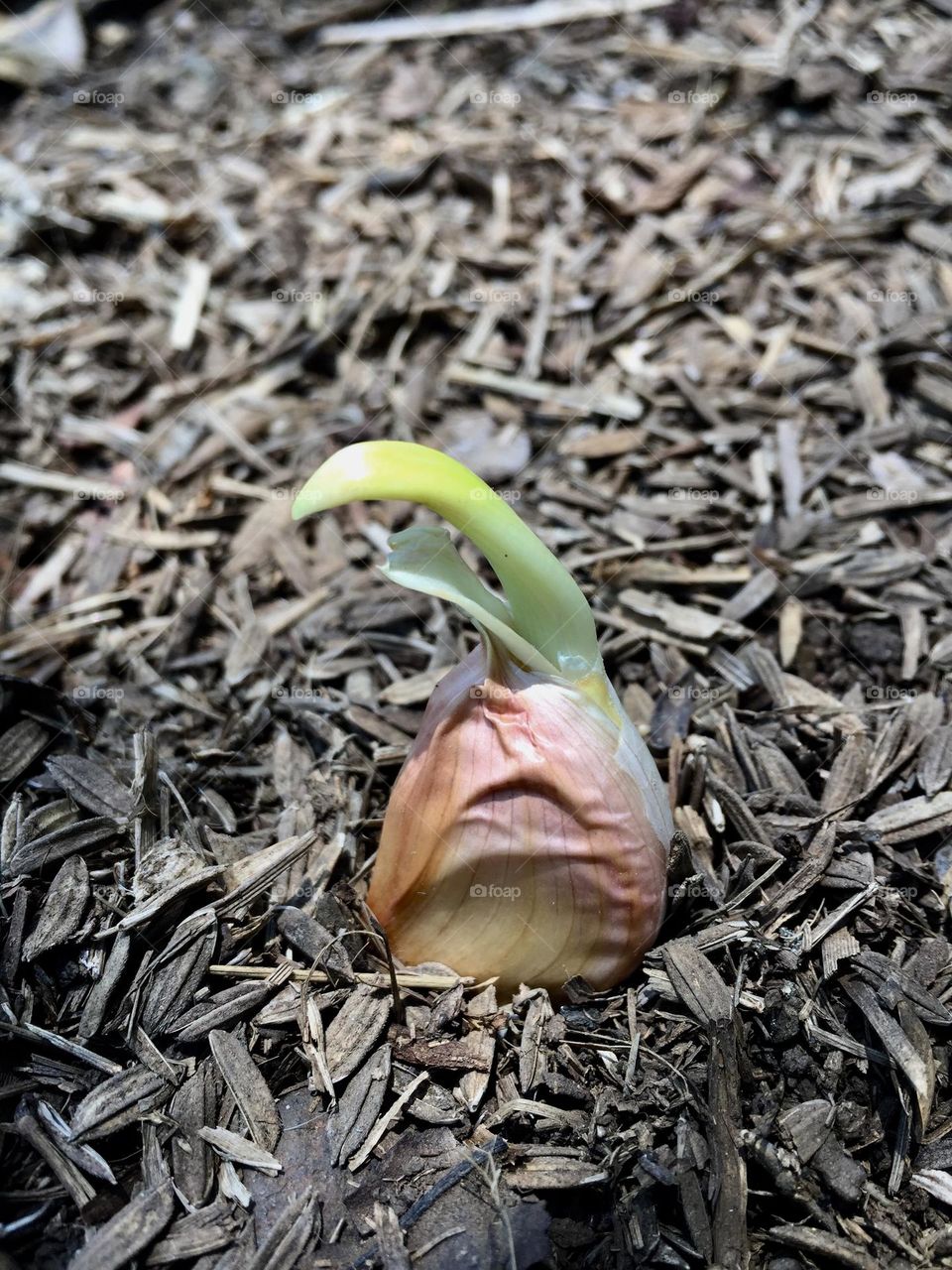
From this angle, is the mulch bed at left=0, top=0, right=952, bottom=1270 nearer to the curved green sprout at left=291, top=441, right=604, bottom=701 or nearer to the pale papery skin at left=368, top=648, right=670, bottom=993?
the pale papery skin at left=368, top=648, right=670, bottom=993

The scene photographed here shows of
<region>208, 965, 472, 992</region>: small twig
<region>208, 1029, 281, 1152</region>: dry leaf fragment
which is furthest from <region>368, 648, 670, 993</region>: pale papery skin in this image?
<region>208, 1029, 281, 1152</region>: dry leaf fragment

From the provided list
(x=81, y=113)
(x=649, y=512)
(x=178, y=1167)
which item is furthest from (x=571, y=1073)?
(x=81, y=113)

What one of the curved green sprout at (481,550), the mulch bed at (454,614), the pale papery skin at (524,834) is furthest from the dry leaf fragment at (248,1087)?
the curved green sprout at (481,550)

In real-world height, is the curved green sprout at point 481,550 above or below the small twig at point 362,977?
above

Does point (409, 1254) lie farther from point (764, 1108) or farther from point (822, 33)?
point (822, 33)

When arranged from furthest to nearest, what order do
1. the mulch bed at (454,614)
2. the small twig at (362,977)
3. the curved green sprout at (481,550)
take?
1. the small twig at (362,977)
2. the mulch bed at (454,614)
3. the curved green sprout at (481,550)

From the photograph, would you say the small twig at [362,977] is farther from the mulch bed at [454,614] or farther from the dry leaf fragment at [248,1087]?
the dry leaf fragment at [248,1087]
